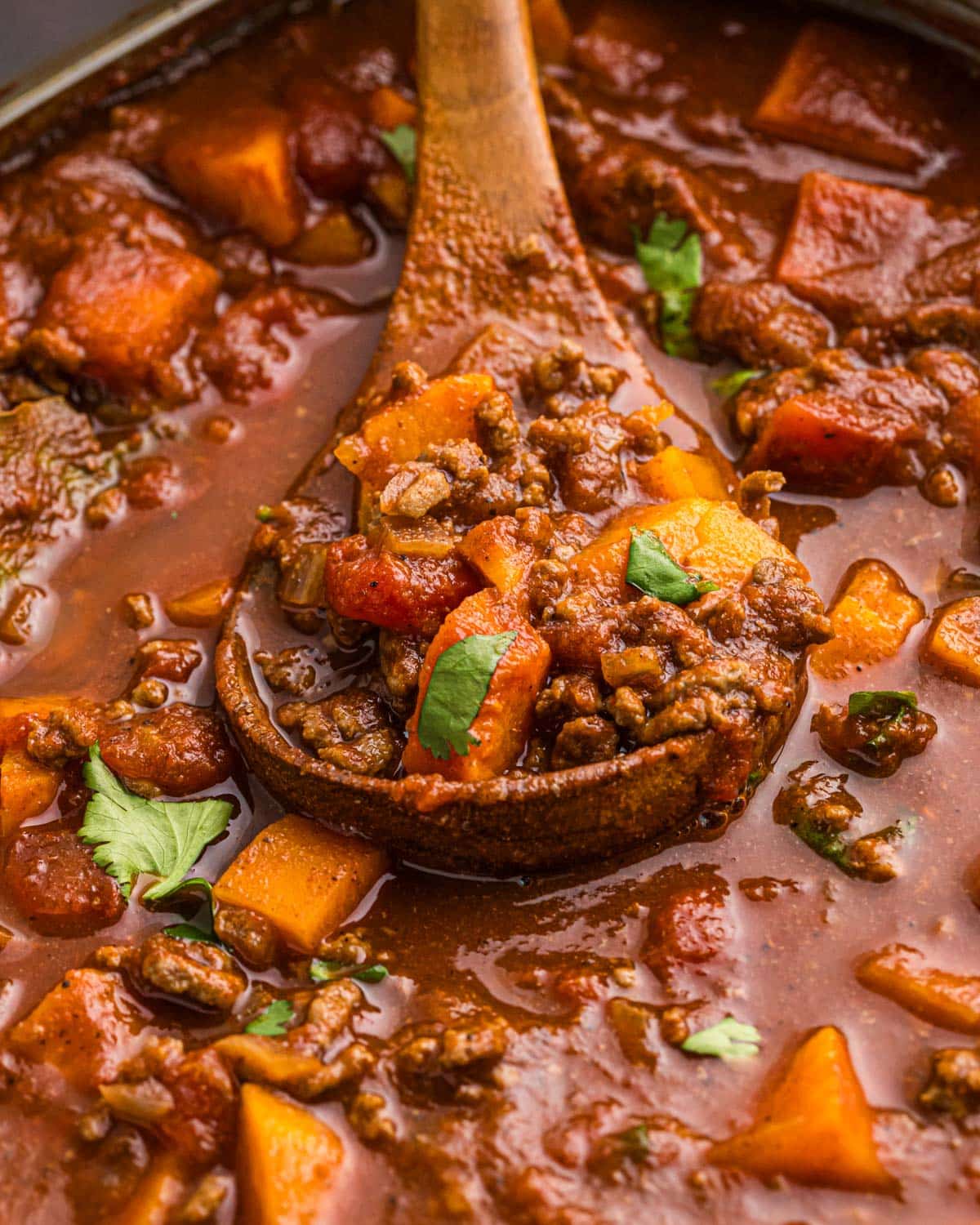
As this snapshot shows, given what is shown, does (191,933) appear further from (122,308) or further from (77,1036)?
(122,308)

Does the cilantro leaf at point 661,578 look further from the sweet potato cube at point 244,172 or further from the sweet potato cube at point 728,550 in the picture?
the sweet potato cube at point 244,172

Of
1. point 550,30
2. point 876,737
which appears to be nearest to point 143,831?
point 876,737

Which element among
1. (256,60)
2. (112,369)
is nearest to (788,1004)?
(112,369)

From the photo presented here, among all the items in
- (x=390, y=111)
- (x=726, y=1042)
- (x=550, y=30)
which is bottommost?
(x=726, y=1042)

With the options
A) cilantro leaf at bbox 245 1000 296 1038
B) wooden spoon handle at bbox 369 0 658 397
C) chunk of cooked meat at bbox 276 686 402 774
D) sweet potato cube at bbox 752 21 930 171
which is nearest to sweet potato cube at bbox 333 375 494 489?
wooden spoon handle at bbox 369 0 658 397

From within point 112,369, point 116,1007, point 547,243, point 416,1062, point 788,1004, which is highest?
point 547,243

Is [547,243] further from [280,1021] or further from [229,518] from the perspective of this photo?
[280,1021]
